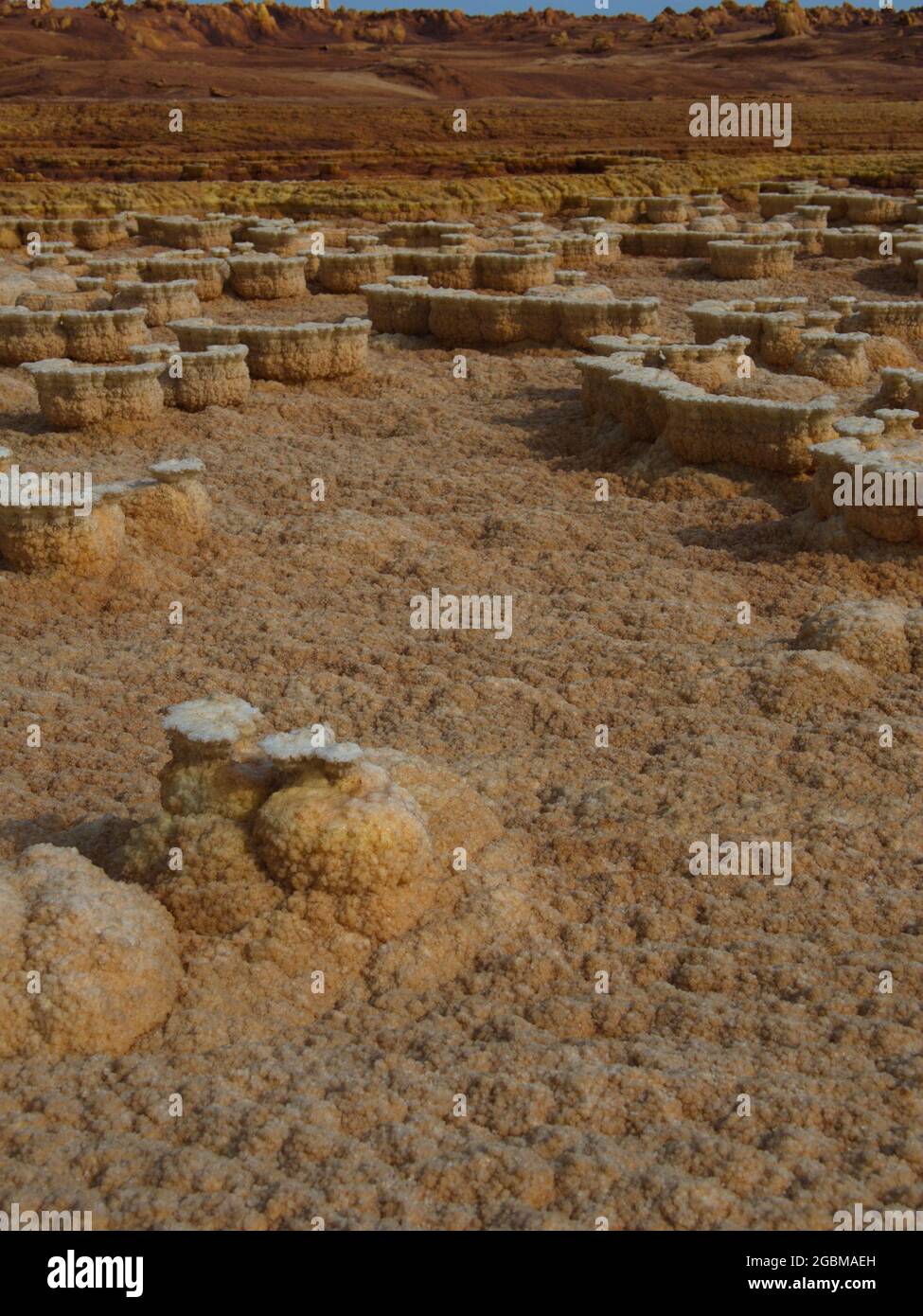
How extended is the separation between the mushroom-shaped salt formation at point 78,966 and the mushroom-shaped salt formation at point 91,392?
5.85 meters

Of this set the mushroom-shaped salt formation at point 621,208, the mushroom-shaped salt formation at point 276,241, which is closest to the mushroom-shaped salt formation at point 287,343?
the mushroom-shaped salt formation at point 276,241

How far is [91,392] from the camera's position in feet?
29.3

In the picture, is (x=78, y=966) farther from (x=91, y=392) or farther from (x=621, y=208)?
(x=621, y=208)

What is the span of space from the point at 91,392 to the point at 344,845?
6.09m

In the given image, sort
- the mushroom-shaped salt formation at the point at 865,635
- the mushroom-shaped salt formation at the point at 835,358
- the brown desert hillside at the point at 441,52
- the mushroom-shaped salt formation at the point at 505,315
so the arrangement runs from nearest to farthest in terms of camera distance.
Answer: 1. the mushroom-shaped salt formation at the point at 865,635
2. the mushroom-shaped salt formation at the point at 835,358
3. the mushroom-shaped salt formation at the point at 505,315
4. the brown desert hillside at the point at 441,52

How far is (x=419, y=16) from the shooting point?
6944 centimetres

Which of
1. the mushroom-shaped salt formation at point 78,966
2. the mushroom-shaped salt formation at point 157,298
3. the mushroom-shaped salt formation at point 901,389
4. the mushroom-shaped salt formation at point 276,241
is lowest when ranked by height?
the mushroom-shaped salt formation at point 78,966

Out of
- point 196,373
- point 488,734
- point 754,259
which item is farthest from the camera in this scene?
point 754,259

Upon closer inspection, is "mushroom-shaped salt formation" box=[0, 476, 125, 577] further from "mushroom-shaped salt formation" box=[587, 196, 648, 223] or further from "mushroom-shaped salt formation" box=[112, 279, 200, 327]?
"mushroom-shaped salt formation" box=[587, 196, 648, 223]

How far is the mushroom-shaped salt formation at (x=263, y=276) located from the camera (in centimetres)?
1332

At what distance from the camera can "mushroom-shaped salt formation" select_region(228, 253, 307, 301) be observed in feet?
43.7

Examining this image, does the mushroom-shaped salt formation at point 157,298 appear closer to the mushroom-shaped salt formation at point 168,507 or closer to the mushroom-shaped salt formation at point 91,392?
the mushroom-shaped salt formation at point 91,392

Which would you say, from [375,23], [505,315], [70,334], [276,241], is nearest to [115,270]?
[276,241]
